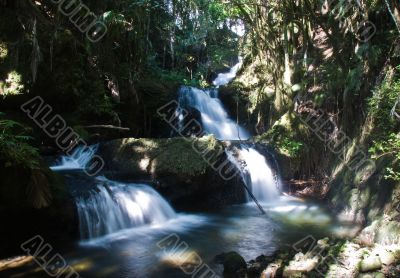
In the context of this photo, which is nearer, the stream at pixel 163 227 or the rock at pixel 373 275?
the rock at pixel 373 275

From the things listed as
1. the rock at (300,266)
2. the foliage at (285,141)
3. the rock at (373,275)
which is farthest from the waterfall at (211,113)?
the rock at (373,275)

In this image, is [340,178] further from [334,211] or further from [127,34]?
[127,34]

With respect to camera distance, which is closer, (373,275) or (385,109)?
(373,275)

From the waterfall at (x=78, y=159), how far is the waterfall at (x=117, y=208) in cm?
126

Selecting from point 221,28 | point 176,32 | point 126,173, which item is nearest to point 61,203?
point 126,173

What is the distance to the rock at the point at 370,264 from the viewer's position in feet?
15.9

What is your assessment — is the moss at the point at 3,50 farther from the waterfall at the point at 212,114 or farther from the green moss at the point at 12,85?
the waterfall at the point at 212,114

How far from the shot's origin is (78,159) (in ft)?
33.1

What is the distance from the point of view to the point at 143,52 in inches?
537

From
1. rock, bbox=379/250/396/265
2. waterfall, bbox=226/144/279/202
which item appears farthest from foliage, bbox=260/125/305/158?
rock, bbox=379/250/396/265

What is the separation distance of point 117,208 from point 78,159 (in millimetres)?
2830

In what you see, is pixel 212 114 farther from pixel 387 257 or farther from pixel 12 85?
pixel 387 257

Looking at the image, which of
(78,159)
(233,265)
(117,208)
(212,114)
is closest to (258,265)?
(233,265)

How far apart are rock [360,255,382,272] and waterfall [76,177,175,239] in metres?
4.48
